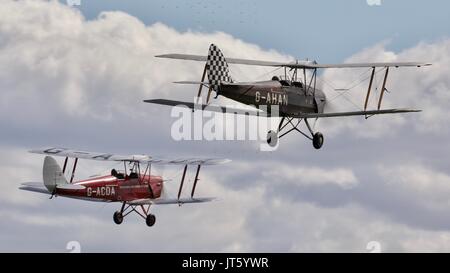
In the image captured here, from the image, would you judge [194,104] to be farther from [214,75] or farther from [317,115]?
[317,115]

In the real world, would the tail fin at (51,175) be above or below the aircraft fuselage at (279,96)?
below

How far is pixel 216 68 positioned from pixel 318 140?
5.28 m

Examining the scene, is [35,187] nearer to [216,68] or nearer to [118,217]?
[118,217]

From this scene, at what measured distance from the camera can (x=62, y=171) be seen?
4516 cm

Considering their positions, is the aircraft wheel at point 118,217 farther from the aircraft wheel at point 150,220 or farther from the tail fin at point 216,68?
the tail fin at point 216,68

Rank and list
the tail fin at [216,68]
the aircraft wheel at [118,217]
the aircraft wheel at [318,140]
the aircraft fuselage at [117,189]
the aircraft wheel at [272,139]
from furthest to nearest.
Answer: the aircraft wheel at [118,217] → the aircraft fuselage at [117,189] → the aircraft wheel at [318,140] → the aircraft wheel at [272,139] → the tail fin at [216,68]

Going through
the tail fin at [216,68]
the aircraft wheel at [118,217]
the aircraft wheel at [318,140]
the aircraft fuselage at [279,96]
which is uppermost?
the tail fin at [216,68]

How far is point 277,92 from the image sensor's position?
43.2 meters

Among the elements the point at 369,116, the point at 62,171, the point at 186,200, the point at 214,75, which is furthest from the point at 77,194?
the point at 369,116

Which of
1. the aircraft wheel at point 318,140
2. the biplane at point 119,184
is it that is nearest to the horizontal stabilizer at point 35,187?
the biplane at point 119,184

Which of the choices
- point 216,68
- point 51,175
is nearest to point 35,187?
point 51,175

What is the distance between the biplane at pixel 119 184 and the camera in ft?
148

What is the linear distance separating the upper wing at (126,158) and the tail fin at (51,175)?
0.82 metres

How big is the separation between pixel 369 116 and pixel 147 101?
7943mm
